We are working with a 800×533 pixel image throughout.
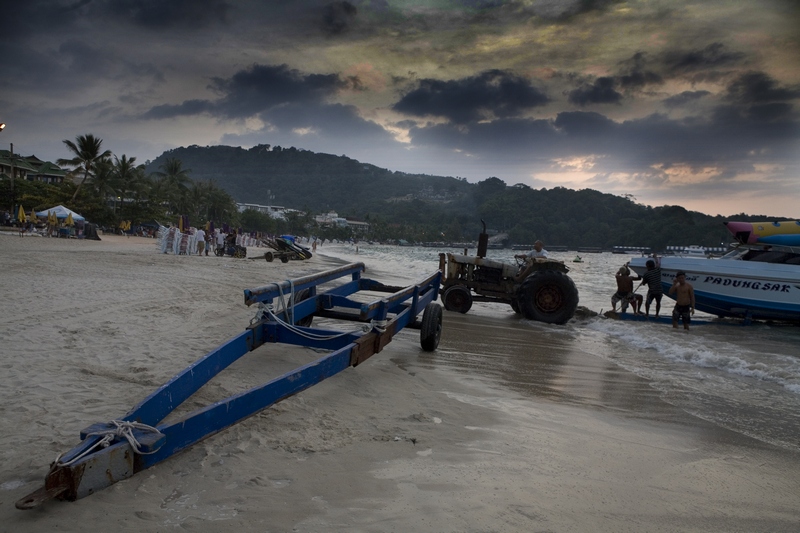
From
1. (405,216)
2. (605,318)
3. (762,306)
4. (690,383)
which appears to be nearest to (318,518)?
(690,383)

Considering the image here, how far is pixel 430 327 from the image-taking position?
6285mm

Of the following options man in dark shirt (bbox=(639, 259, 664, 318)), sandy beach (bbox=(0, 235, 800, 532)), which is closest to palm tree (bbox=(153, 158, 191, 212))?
man in dark shirt (bbox=(639, 259, 664, 318))

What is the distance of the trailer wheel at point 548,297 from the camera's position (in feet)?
33.8

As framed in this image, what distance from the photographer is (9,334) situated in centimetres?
492

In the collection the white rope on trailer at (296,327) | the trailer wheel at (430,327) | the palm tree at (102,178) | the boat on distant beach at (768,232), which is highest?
the palm tree at (102,178)

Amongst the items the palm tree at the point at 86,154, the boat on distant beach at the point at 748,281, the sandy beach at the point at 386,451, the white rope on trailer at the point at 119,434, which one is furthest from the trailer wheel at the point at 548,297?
the palm tree at the point at 86,154

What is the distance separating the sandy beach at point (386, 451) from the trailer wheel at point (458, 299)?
15.7 ft

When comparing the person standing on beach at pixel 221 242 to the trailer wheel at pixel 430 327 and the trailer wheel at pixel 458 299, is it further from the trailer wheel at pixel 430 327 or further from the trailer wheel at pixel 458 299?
the trailer wheel at pixel 430 327

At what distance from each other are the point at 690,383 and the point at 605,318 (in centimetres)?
556

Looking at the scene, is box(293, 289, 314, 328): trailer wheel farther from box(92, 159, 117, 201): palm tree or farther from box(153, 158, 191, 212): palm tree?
box(153, 158, 191, 212): palm tree

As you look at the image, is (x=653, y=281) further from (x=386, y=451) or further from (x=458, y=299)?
(x=386, y=451)

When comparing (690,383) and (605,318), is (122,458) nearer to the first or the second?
(690,383)

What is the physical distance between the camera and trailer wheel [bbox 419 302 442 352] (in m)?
6.27

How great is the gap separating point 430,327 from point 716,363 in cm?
422
